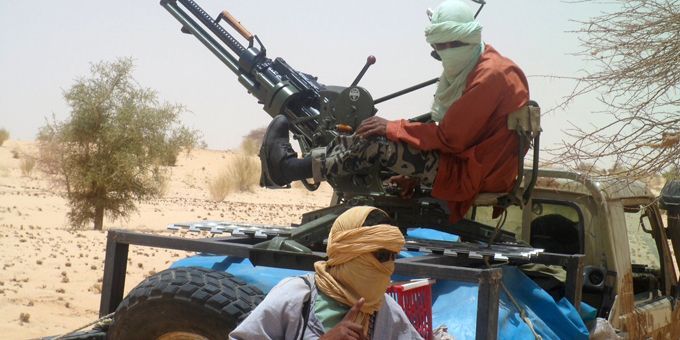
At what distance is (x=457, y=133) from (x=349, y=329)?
1797mm

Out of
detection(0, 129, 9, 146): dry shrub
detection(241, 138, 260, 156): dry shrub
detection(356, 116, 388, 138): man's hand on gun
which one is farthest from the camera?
detection(0, 129, 9, 146): dry shrub

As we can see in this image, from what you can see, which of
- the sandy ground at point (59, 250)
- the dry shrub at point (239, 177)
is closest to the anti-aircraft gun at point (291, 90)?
the sandy ground at point (59, 250)

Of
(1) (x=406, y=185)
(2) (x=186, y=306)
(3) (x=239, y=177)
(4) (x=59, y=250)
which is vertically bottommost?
(2) (x=186, y=306)

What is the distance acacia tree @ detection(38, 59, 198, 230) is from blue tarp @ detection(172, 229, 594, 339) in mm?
15482

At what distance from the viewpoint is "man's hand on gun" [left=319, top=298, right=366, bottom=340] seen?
2.48 m

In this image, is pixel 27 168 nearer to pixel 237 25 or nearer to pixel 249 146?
pixel 249 146

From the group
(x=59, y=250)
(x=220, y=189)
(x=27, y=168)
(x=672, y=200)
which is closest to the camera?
(x=672, y=200)

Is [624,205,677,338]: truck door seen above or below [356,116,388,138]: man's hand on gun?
below

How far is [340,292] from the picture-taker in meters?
2.59

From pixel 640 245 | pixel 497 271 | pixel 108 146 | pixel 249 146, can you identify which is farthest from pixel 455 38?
pixel 249 146

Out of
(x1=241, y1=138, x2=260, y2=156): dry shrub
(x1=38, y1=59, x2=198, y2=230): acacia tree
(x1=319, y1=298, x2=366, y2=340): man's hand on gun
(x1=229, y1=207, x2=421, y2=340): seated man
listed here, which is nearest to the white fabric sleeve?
(x1=229, y1=207, x2=421, y2=340): seated man

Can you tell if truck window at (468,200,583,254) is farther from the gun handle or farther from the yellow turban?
the yellow turban

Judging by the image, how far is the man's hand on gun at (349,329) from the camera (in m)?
2.48

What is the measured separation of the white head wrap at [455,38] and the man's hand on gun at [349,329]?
2018mm
